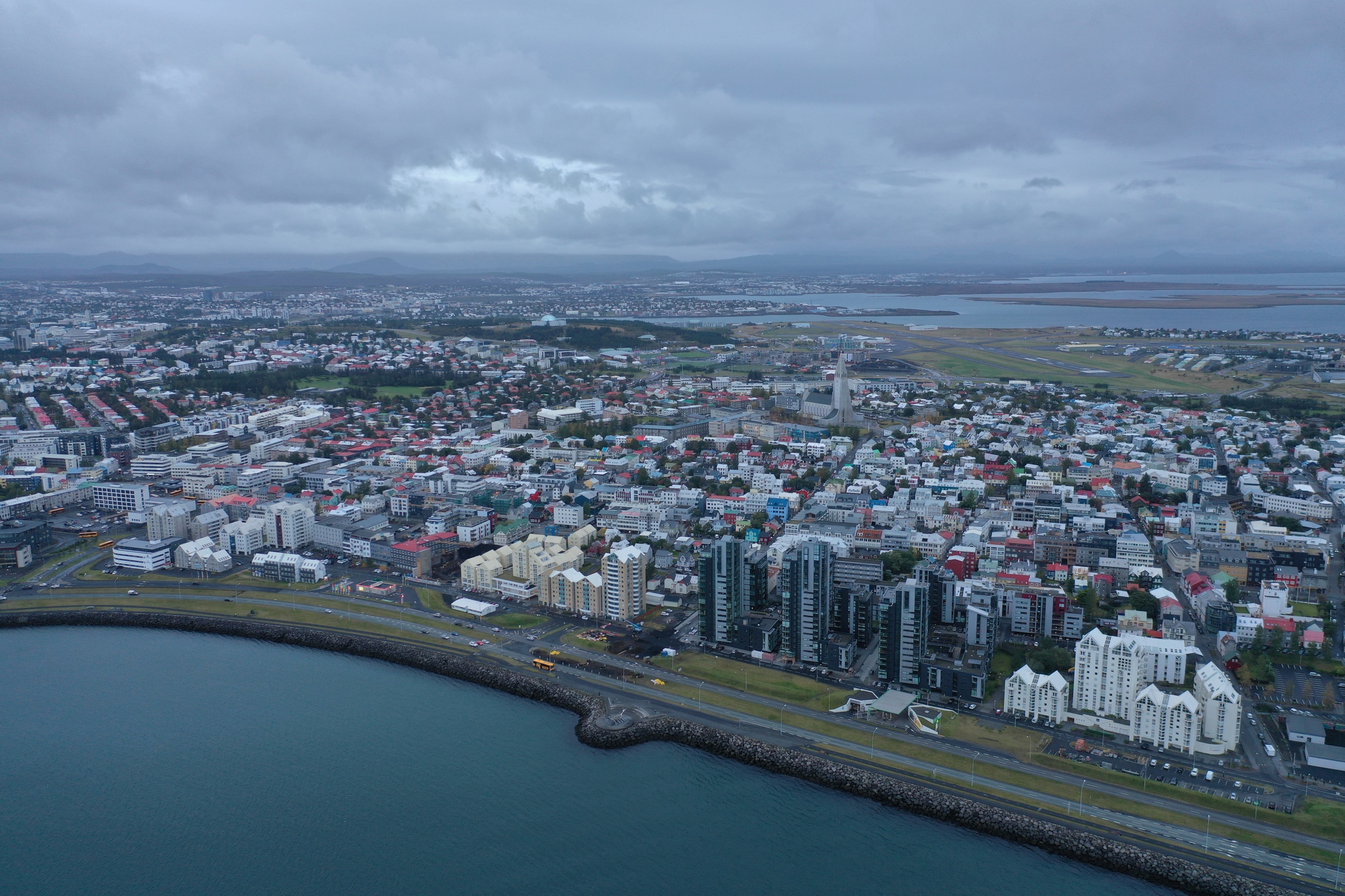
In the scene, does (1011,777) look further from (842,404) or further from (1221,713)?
(842,404)

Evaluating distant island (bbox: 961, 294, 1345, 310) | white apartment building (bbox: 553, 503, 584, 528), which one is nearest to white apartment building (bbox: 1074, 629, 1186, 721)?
white apartment building (bbox: 553, 503, 584, 528)

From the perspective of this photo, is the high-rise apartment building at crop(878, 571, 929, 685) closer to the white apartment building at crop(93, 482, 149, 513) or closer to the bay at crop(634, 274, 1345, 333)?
the white apartment building at crop(93, 482, 149, 513)

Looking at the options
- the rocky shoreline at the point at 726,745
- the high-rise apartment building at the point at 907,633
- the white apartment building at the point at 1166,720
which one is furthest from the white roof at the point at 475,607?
the white apartment building at the point at 1166,720

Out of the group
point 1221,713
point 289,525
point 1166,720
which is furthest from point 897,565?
point 289,525

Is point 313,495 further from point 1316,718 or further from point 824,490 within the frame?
point 1316,718

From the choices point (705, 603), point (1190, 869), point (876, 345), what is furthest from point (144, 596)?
point (876, 345)

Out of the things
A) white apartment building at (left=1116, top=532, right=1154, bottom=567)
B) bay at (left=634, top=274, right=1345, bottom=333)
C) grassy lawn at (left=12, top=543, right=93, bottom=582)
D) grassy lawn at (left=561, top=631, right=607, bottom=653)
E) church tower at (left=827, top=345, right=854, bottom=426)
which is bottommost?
grassy lawn at (left=561, top=631, right=607, bottom=653)

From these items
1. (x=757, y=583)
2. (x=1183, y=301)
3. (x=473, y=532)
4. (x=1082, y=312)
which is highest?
(x=1183, y=301)
